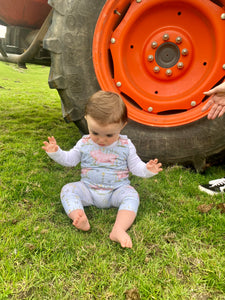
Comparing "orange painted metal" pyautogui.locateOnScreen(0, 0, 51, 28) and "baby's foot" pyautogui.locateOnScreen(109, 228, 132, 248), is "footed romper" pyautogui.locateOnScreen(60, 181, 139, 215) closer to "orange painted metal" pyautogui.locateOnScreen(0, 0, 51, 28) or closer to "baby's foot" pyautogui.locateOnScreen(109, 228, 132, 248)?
→ "baby's foot" pyautogui.locateOnScreen(109, 228, 132, 248)

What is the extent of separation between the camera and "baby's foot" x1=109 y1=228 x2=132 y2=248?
1175mm

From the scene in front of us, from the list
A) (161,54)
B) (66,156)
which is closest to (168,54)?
(161,54)

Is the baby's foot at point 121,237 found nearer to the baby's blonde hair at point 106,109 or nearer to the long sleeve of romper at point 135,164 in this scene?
the long sleeve of romper at point 135,164

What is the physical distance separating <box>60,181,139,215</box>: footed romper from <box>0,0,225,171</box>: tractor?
476 millimetres

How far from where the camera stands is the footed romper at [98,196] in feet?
4.64

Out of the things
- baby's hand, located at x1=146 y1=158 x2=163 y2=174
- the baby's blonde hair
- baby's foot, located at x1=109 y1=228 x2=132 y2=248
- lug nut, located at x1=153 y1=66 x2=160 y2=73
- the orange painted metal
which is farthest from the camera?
the orange painted metal

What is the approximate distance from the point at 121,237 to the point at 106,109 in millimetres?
630

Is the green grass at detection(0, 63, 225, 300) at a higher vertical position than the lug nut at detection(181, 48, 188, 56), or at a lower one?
lower

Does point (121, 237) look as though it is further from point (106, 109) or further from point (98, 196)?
point (106, 109)

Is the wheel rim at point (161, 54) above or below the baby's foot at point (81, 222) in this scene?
above

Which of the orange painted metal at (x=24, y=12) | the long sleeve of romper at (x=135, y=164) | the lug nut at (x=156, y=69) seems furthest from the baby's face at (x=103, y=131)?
the orange painted metal at (x=24, y=12)

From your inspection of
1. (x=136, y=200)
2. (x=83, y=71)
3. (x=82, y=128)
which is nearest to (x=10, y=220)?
(x=136, y=200)

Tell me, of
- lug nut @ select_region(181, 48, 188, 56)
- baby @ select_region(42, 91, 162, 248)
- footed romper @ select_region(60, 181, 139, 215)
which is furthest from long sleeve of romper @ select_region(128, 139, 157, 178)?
lug nut @ select_region(181, 48, 188, 56)

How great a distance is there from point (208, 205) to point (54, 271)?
0.94 meters
